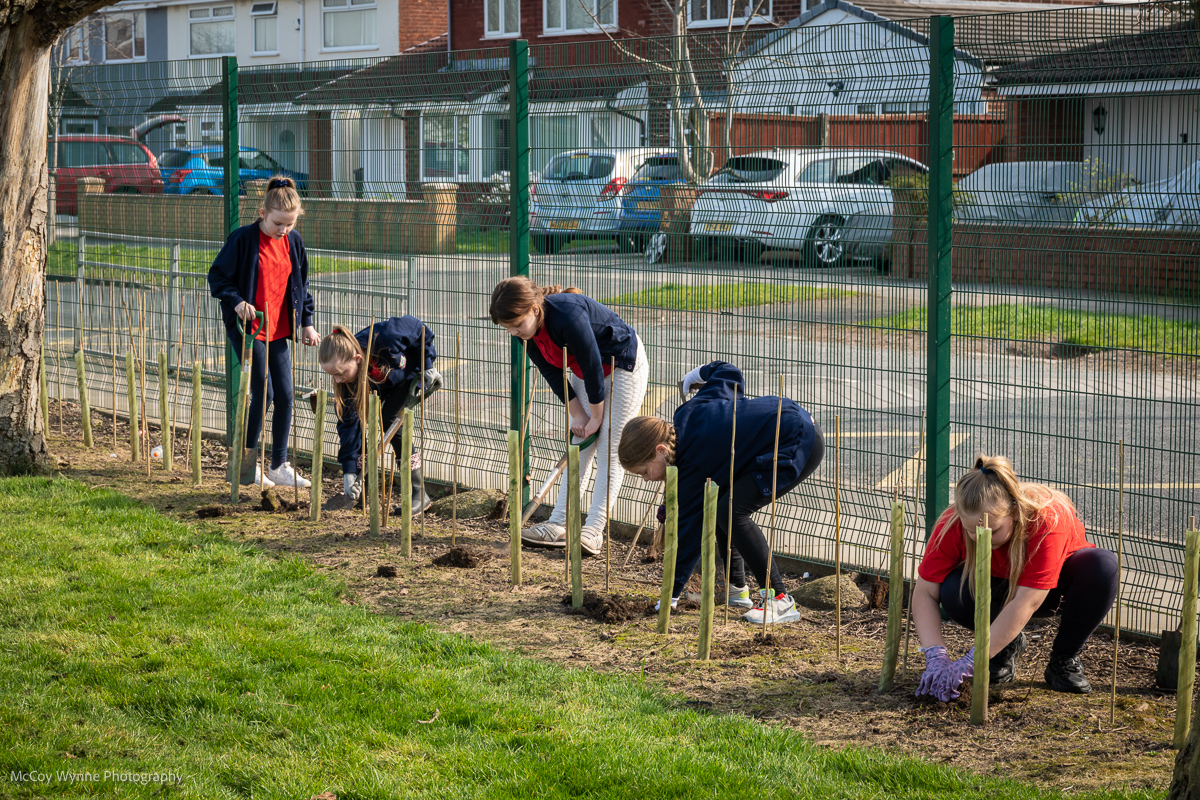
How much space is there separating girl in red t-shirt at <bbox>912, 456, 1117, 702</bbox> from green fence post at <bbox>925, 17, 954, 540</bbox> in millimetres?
805

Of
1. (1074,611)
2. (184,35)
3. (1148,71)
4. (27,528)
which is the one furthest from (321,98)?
(184,35)

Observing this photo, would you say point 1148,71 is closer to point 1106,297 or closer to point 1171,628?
point 1106,297

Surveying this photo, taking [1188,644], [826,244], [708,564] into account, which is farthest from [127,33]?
[1188,644]

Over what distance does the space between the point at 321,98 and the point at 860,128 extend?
3.76 m

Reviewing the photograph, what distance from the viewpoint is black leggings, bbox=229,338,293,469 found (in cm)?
618

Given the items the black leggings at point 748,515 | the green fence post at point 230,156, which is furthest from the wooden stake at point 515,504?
the green fence post at point 230,156

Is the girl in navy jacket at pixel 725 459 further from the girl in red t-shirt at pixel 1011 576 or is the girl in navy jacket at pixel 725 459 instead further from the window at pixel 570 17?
the window at pixel 570 17

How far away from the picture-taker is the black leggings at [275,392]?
6.18 meters

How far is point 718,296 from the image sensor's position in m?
5.23

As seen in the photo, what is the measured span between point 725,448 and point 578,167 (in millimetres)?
2040

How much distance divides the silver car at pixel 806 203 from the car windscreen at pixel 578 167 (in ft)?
1.95

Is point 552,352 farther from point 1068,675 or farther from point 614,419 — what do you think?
point 1068,675

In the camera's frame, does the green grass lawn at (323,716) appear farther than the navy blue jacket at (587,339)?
No

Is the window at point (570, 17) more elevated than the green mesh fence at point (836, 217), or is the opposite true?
the window at point (570, 17)
